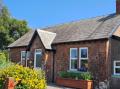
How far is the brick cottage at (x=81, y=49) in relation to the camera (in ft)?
67.5

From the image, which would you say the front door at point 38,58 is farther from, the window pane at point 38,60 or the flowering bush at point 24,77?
the flowering bush at point 24,77

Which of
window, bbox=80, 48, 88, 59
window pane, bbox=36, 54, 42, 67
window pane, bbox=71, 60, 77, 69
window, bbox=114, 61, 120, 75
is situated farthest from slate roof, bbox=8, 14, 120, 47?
window, bbox=114, 61, 120, 75

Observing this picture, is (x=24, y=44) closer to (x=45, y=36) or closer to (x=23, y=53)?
(x=23, y=53)

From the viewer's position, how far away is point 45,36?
2678 cm

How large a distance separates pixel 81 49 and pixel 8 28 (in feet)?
91.9

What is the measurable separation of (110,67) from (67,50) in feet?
16.5

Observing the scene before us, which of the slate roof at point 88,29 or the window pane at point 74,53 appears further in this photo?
the window pane at point 74,53

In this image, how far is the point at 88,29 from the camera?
2444 cm

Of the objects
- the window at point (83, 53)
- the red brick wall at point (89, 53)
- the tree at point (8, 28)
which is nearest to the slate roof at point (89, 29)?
the red brick wall at point (89, 53)

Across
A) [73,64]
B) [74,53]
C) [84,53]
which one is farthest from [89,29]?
[73,64]

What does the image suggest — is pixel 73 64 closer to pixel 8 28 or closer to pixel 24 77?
pixel 24 77

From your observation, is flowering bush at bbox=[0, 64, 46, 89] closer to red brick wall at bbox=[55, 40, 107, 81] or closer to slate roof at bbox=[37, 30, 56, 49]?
red brick wall at bbox=[55, 40, 107, 81]

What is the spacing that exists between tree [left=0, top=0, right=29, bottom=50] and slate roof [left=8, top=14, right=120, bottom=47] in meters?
19.2

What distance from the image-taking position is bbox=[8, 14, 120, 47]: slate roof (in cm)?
2170
